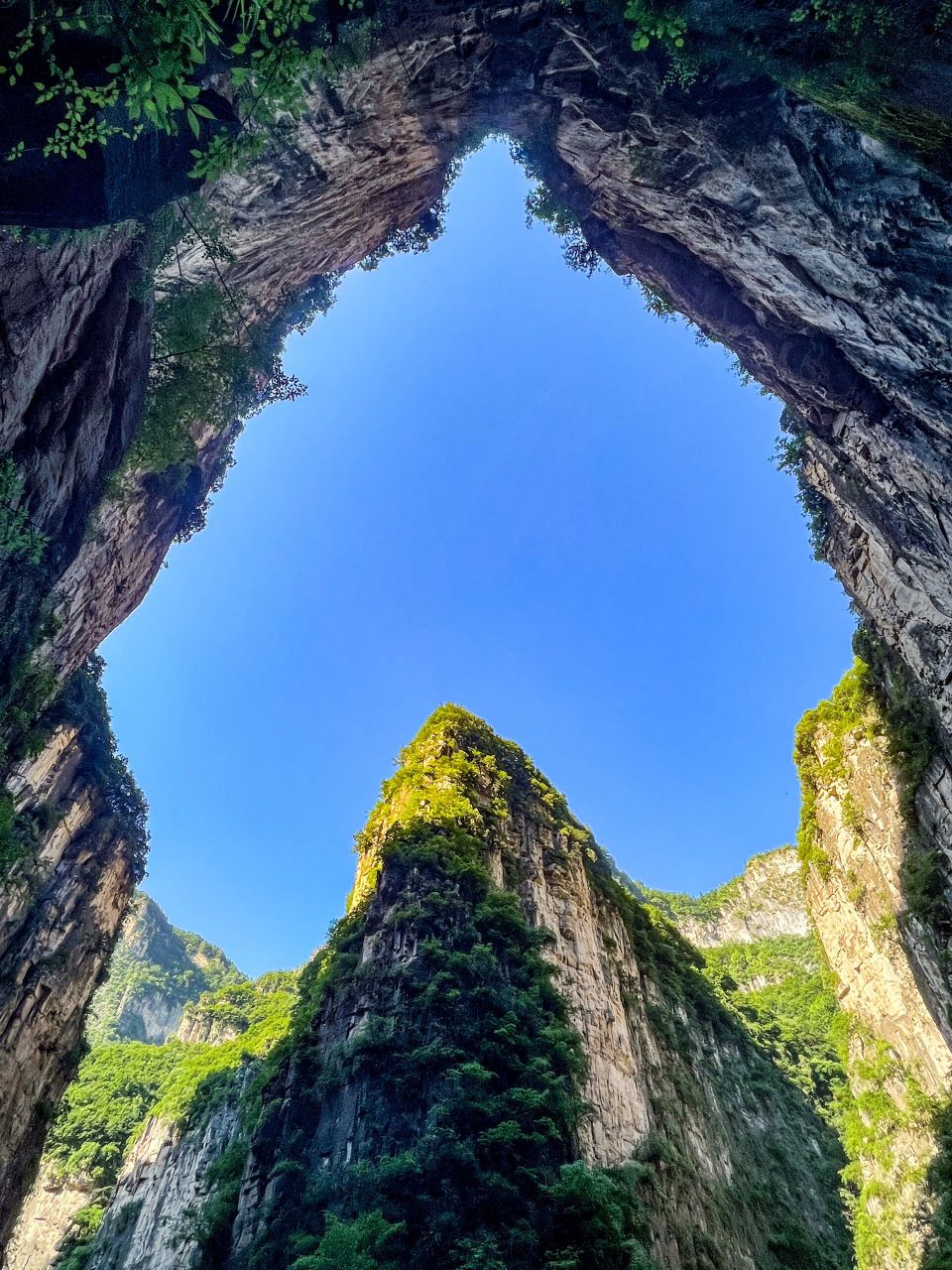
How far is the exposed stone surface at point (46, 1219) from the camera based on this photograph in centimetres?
2480

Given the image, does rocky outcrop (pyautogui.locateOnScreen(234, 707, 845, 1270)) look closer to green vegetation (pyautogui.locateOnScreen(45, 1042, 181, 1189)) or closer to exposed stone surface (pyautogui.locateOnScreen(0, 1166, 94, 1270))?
green vegetation (pyautogui.locateOnScreen(45, 1042, 181, 1189))

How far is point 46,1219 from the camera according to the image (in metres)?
26.1

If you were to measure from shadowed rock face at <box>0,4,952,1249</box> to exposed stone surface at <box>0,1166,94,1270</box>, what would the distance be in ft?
61.9

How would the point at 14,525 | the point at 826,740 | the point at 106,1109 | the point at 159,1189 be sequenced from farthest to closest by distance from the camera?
the point at 106,1109 < the point at 159,1189 < the point at 826,740 < the point at 14,525

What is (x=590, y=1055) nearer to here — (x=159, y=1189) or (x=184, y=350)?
(x=184, y=350)

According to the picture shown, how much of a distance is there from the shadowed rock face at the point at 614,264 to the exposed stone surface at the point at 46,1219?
18.9 metres

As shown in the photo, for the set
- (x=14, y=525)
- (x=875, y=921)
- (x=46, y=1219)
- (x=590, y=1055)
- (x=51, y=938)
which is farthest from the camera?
(x=46, y=1219)

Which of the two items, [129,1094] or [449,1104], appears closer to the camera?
[449,1104]

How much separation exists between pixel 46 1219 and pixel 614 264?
42548 mm

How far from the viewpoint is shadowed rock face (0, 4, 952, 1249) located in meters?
7.68

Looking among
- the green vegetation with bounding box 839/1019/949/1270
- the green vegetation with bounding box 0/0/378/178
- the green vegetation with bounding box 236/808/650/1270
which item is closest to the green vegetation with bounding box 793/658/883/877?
the green vegetation with bounding box 839/1019/949/1270

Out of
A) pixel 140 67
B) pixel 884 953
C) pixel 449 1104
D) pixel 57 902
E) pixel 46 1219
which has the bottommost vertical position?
pixel 46 1219

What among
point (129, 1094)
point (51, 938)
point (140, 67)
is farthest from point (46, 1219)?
point (140, 67)

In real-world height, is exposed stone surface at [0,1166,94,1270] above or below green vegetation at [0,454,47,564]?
below
